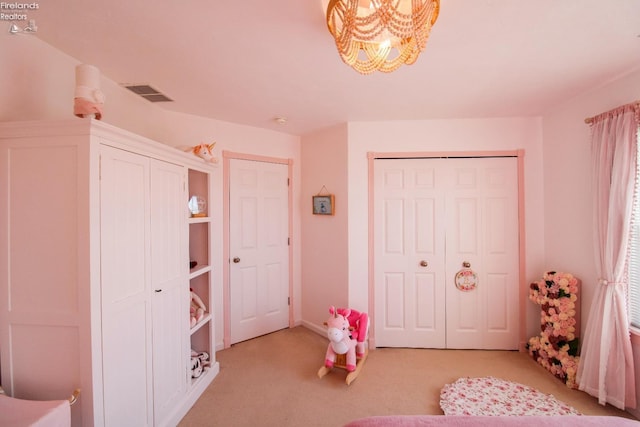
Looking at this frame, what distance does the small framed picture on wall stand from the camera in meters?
2.95

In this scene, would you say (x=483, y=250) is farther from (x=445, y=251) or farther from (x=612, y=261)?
(x=612, y=261)

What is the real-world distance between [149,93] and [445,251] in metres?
3.07

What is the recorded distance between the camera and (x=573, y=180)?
7.52 ft

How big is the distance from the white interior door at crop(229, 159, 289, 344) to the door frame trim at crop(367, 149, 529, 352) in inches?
41.9

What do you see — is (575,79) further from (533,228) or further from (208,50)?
(208,50)

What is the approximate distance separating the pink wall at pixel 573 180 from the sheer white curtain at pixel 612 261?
17cm

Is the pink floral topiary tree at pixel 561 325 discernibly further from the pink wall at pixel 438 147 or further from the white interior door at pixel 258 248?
the white interior door at pixel 258 248

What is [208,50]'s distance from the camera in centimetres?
156

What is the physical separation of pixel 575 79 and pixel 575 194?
956 millimetres

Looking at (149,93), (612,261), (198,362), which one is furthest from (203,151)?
(612,261)

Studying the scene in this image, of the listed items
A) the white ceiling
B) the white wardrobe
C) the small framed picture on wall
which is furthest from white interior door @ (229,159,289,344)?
the white wardrobe

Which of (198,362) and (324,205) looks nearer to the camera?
(198,362)

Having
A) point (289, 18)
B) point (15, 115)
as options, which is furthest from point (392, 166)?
point (15, 115)

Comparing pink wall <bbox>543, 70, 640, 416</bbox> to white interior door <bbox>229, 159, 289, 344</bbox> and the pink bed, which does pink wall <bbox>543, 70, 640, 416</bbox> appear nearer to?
the pink bed
